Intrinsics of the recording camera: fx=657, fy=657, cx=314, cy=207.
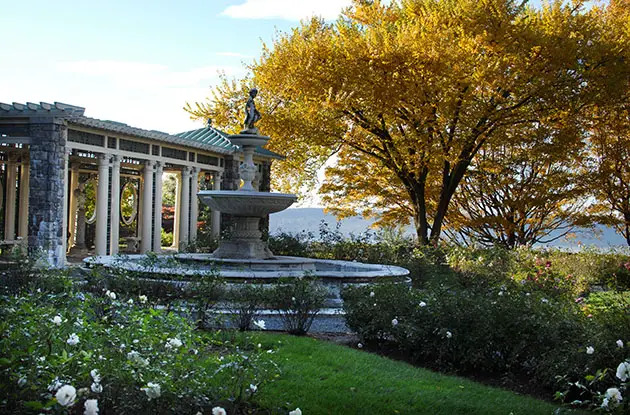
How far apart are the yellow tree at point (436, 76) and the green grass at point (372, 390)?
11.8 m

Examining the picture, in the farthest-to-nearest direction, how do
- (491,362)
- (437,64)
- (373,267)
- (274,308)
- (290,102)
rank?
(290,102), (437,64), (373,267), (274,308), (491,362)

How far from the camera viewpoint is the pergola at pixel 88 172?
50.2 feet

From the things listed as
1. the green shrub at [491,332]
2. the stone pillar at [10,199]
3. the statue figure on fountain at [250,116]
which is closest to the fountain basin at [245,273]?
the green shrub at [491,332]

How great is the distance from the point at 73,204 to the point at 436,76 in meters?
12.9

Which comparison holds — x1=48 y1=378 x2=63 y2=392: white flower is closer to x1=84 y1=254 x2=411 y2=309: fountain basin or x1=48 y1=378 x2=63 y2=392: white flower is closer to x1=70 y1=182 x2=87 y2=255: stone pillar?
x1=84 y1=254 x2=411 y2=309: fountain basin

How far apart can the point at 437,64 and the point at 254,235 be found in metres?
7.12

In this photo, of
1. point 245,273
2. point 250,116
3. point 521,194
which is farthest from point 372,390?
point 521,194

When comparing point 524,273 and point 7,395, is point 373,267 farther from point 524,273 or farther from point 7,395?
point 7,395

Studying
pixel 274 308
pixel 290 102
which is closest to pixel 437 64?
pixel 290 102

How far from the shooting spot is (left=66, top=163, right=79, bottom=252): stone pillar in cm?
2167

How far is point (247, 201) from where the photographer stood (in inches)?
516

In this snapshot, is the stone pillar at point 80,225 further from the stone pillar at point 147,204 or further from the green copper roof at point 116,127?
the green copper roof at point 116,127

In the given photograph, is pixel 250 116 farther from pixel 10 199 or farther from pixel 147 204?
pixel 10 199

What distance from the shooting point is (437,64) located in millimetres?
17312
